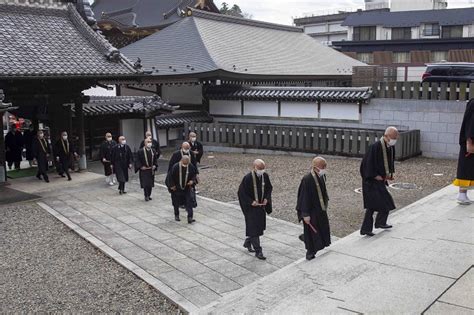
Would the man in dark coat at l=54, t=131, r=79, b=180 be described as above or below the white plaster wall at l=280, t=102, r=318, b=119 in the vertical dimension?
below

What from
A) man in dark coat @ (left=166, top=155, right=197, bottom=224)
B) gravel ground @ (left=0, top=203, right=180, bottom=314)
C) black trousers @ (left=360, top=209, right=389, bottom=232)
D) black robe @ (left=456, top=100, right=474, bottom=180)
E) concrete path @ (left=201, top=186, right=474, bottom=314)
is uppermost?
black robe @ (left=456, top=100, right=474, bottom=180)

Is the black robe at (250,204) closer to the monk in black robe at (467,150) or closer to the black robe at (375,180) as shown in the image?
the black robe at (375,180)

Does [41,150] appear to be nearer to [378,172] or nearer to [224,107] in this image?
[378,172]

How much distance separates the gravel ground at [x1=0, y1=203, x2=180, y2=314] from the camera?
6.20 meters

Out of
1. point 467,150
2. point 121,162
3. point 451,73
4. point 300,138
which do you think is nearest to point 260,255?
point 467,150

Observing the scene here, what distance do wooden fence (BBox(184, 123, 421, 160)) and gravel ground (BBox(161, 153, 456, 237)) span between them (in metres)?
0.45

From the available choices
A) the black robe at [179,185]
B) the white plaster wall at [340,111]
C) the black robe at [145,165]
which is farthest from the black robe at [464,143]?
the white plaster wall at [340,111]

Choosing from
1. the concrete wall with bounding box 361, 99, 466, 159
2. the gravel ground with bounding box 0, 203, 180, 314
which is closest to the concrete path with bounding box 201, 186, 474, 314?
the gravel ground with bounding box 0, 203, 180, 314

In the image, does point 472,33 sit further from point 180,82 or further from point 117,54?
point 117,54

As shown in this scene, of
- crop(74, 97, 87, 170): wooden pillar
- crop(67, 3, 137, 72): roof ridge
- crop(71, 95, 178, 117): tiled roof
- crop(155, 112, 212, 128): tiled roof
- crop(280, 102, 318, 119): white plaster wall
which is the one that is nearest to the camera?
crop(67, 3, 137, 72): roof ridge

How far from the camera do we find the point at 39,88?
1434cm

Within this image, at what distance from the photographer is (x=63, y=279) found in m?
7.04

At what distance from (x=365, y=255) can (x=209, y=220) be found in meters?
4.00

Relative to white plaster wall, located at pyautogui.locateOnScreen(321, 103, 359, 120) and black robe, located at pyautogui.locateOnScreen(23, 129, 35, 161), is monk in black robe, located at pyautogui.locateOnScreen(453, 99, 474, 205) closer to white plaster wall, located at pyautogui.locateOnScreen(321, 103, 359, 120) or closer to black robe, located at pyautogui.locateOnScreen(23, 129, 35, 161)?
white plaster wall, located at pyautogui.locateOnScreen(321, 103, 359, 120)
